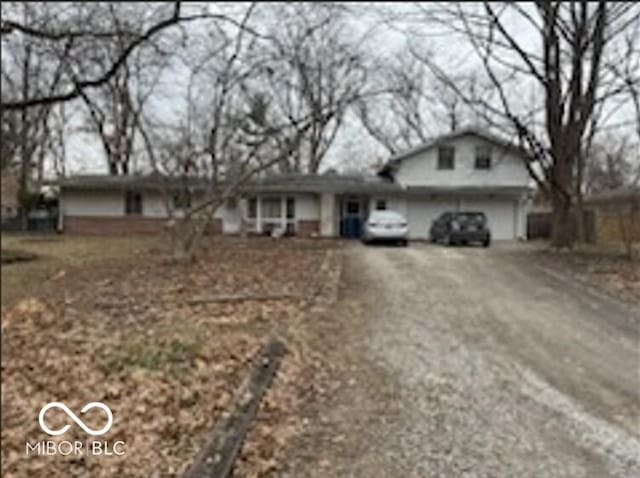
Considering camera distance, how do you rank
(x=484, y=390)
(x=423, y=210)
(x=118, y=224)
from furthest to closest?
(x=118, y=224)
(x=423, y=210)
(x=484, y=390)

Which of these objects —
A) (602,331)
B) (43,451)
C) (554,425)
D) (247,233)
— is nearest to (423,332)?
(602,331)

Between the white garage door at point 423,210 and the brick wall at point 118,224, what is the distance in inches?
259

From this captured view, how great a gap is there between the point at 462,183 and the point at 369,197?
10.5ft

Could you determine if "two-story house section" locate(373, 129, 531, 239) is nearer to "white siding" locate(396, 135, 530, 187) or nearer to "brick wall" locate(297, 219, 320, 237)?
"white siding" locate(396, 135, 530, 187)

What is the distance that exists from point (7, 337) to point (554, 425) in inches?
150

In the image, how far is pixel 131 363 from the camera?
5.98 metres

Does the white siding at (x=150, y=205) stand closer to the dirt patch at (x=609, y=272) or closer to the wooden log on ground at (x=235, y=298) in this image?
the wooden log on ground at (x=235, y=298)

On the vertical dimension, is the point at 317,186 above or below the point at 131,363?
above

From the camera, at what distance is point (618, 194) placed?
5062 millimetres

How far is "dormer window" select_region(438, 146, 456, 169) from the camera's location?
2880 cm

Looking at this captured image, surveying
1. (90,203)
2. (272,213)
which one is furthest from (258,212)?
(90,203)

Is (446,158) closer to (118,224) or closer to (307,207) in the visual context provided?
(307,207)

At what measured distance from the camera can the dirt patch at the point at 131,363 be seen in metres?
3.22

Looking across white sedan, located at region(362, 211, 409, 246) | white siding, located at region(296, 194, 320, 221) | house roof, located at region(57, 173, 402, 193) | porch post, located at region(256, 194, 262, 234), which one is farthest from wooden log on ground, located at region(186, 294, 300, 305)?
white siding, located at region(296, 194, 320, 221)
